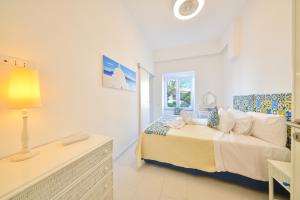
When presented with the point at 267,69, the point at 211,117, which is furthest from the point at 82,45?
the point at 267,69

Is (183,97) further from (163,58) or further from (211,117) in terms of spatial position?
(211,117)

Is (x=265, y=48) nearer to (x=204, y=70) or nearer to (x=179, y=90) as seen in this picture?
(x=204, y=70)

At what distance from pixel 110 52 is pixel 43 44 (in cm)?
106

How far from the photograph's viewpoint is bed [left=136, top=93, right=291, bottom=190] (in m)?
1.37

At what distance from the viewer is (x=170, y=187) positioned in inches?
60.7

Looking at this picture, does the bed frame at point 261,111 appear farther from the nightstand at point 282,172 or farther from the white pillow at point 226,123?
the white pillow at point 226,123

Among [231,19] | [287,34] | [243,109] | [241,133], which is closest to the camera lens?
[287,34]

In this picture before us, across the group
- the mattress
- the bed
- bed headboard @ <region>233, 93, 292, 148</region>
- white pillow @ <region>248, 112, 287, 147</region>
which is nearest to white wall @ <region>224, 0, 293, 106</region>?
bed headboard @ <region>233, 93, 292, 148</region>

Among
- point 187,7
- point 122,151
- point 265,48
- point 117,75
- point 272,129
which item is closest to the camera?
A: point 272,129

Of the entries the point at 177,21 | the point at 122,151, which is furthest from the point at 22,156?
the point at 177,21

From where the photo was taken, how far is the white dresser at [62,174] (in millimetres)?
588

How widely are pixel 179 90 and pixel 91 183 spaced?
13.7 ft

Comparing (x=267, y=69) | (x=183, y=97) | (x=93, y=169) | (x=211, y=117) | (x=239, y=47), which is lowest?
(x=93, y=169)

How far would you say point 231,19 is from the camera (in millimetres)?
2777
